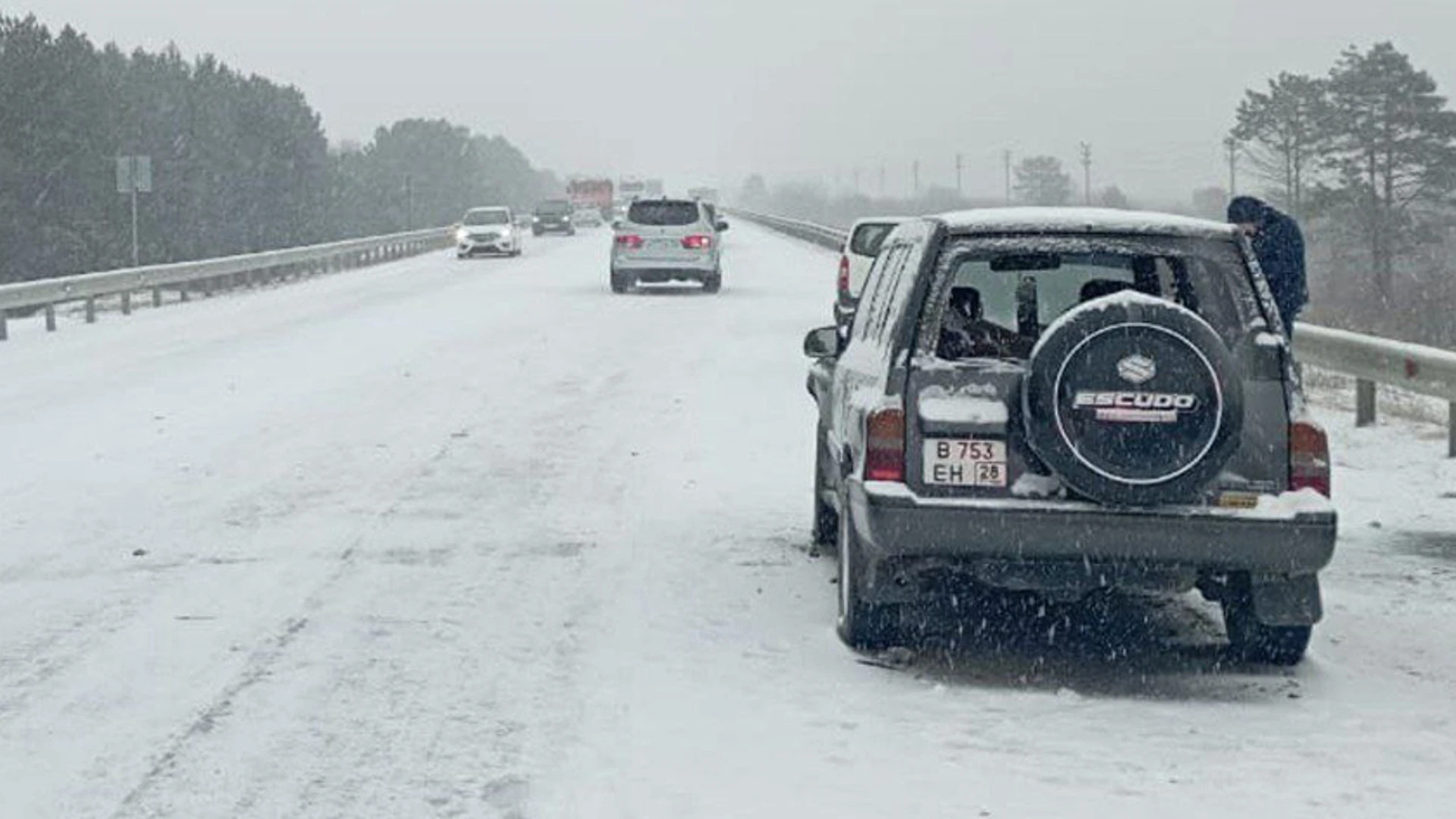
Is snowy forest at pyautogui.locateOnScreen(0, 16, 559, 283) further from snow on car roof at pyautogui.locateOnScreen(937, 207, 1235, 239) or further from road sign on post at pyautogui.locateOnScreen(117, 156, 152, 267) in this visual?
snow on car roof at pyautogui.locateOnScreen(937, 207, 1235, 239)

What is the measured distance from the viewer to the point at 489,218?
181ft

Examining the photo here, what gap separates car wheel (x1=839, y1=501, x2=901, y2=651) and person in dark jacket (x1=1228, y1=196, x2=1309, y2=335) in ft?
13.3

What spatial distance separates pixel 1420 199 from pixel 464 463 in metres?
76.1

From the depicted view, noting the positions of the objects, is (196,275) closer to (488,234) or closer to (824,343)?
(488,234)

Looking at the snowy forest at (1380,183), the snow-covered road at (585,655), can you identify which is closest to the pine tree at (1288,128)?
the snowy forest at (1380,183)

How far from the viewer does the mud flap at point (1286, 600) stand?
705 cm

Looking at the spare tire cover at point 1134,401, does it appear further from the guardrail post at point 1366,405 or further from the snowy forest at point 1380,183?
the snowy forest at point 1380,183

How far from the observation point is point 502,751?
602 cm

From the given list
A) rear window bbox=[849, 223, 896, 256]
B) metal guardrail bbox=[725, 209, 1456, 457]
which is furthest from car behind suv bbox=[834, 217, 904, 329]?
metal guardrail bbox=[725, 209, 1456, 457]

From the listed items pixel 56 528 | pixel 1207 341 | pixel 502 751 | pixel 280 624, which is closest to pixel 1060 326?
pixel 1207 341

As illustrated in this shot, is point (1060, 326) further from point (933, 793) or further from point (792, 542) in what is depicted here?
point (792, 542)

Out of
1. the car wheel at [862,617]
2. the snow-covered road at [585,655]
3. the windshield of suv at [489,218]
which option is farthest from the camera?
the windshield of suv at [489,218]

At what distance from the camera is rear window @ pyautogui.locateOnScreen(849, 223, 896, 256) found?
2222 cm

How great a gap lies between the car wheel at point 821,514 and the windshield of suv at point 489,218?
150 ft
